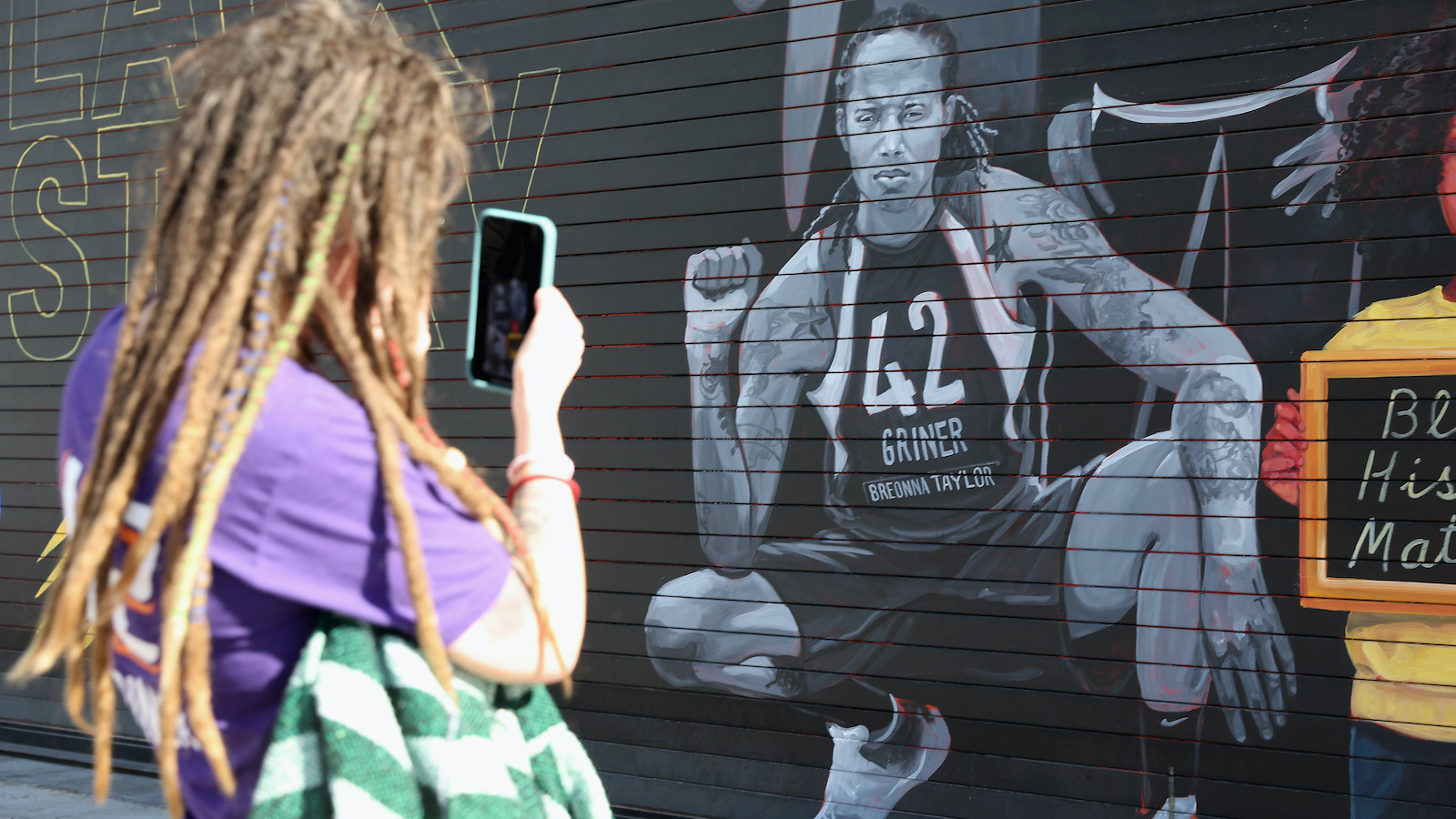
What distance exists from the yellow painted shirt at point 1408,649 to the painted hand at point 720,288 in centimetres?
228

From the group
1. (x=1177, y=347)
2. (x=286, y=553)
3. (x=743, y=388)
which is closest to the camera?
(x=286, y=553)

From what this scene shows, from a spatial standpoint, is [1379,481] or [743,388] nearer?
[1379,481]

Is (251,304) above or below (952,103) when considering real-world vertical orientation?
below

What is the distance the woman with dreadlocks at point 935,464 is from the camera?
372 cm

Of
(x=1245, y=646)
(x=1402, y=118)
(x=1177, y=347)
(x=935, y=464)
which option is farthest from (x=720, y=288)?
(x=1402, y=118)

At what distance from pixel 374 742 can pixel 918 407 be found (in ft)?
10.6

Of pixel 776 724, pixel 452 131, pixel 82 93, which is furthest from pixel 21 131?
pixel 452 131

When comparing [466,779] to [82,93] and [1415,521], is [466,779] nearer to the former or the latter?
[1415,521]

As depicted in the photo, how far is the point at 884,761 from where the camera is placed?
4117 millimetres

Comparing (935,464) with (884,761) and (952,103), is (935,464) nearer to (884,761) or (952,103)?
(884,761)

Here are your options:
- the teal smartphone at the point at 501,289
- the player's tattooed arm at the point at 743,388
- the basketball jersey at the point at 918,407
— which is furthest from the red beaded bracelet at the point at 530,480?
the player's tattooed arm at the point at 743,388

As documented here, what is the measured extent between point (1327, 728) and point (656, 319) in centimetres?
300

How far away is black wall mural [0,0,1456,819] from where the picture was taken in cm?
354

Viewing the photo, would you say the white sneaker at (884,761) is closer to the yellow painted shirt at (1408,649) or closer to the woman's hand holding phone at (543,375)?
the yellow painted shirt at (1408,649)
